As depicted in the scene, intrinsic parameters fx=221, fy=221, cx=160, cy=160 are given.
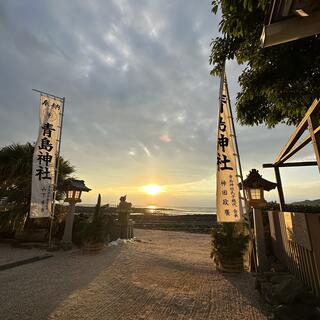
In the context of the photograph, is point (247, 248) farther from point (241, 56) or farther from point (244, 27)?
point (244, 27)

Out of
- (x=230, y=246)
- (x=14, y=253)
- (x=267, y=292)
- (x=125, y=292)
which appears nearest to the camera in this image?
(x=267, y=292)

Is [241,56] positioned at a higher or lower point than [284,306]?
higher

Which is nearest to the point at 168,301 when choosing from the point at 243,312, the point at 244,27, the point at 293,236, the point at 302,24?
the point at 243,312

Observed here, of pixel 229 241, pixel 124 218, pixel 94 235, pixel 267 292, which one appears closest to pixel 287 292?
pixel 267 292

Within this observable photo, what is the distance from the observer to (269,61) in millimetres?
5254

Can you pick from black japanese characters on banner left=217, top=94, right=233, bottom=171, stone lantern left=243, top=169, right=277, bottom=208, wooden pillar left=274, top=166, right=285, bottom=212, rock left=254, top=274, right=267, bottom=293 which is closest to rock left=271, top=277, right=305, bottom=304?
rock left=254, top=274, right=267, bottom=293

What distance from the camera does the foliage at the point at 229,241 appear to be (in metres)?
6.16

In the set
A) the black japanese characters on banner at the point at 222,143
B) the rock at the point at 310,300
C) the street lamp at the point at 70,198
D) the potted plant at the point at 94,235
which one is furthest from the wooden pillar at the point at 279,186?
the street lamp at the point at 70,198

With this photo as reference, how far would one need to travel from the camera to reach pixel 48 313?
378 centimetres

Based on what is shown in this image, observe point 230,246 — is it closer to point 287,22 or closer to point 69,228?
point 287,22

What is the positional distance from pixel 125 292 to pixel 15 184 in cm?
886

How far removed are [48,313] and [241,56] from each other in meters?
6.46

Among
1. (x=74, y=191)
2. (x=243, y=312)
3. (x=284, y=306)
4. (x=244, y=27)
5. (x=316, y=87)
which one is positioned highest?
(x=244, y=27)

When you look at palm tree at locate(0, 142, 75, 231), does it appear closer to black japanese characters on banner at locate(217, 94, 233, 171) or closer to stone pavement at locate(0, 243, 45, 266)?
stone pavement at locate(0, 243, 45, 266)
